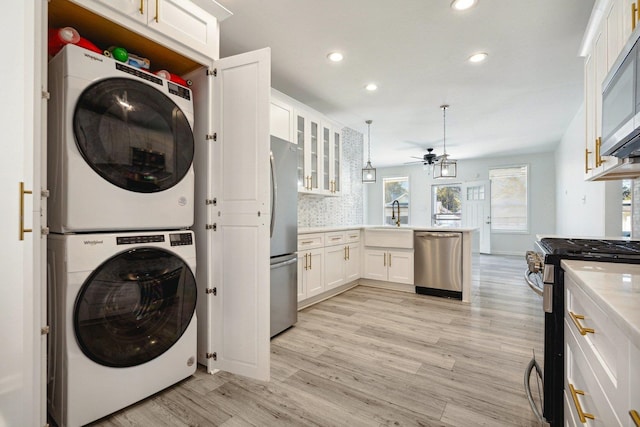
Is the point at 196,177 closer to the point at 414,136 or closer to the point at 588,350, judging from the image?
the point at 588,350

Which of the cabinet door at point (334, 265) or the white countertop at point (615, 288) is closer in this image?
the white countertop at point (615, 288)

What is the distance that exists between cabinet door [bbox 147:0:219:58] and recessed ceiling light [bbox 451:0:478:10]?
1.61 meters

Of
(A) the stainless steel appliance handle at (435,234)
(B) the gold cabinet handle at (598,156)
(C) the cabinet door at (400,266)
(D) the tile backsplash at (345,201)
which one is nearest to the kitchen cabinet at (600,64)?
(B) the gold cabinet handle at (598,156)

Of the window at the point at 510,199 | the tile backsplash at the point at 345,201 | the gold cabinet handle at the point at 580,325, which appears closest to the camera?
the gold cabinet handle at the point at 580,325

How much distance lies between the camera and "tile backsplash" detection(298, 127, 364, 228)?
4254mm

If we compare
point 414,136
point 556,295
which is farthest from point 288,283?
point 414,136

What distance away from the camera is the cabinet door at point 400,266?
408cm

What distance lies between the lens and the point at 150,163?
172 cm

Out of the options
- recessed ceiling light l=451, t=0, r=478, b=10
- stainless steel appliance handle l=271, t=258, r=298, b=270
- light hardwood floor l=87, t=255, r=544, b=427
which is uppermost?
recessed ceiling light l=451, t=0, r=478, b=10

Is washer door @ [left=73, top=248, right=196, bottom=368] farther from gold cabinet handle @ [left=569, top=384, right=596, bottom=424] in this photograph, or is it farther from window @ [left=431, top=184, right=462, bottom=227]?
window @ [left=431, top=184, right=462, bottom=227]

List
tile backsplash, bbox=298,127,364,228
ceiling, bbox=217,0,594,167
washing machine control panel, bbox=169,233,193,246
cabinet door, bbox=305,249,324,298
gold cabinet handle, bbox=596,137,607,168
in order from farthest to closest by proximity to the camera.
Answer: tile backsplash, bbox=298,127,364,228 < cabinet door, bbox=305,249,324,298 < ceiling, bbox=217,0,594,167 < gold cabinet handle, bbox=596,137,607,168 < washing machine control panel, bbox=169,233,193,246

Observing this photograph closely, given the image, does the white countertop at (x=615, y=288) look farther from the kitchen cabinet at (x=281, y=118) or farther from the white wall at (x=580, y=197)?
the white wall at (x=580, y=197)

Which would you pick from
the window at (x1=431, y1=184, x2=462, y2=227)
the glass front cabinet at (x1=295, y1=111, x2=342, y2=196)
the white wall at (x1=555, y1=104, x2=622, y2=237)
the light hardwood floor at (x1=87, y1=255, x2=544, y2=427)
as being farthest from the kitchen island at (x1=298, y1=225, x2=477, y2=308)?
the window at (x1=431, y1=184, x2=462, y2=227)

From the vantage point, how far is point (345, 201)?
16.5 feet
